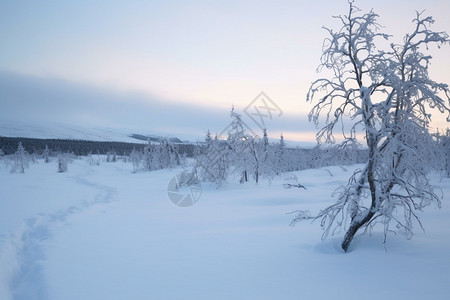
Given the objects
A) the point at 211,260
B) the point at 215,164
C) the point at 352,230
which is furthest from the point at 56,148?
the point at 352,230

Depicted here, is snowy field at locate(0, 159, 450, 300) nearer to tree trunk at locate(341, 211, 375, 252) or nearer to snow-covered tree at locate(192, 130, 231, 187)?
tree trunk at locate(341, 211, 375, 252)

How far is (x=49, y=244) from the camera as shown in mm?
6934

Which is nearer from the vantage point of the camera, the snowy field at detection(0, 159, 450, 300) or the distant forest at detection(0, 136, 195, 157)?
the snowy field at detection(0, 159, 450, 300)

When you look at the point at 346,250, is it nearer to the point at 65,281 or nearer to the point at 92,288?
the point at 92,288

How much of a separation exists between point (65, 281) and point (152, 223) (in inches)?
178

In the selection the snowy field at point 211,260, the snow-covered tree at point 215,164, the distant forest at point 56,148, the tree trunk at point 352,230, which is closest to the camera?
the snowy field at point 211,260

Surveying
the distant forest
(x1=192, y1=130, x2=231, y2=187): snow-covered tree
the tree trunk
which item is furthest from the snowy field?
the distant forest

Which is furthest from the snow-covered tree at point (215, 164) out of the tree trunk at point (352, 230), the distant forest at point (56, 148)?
the distant forest at point (56, 148)

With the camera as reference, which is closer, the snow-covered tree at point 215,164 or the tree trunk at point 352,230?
the tree trunk at point 352,230

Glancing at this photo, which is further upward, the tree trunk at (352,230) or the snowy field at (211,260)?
the tree trunk at (352,230)

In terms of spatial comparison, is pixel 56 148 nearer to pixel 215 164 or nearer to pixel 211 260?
pixel 215 164

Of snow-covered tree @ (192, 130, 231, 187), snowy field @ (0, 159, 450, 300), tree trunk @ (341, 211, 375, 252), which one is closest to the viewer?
snowy field @ (0, 159, 450, 300)

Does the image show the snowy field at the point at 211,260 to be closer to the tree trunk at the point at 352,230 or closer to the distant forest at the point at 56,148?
the tree trunk at the point at 352,230

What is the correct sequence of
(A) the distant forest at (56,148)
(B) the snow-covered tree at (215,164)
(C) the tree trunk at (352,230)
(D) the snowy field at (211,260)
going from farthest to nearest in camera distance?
(A) the distant forest at (56,148), (B) the snow-covered tree at (215,164), (C) the tree trunk at (352,230), (D) the snowy field at (211,260)
